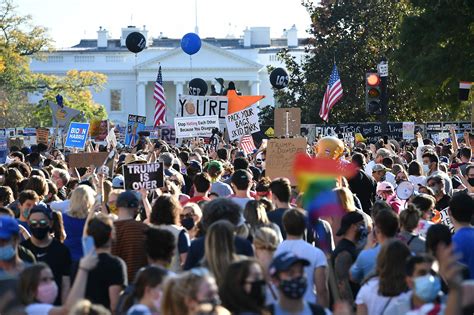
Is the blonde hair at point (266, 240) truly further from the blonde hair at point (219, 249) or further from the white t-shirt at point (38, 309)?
the white t-shirt at point (38, 309)

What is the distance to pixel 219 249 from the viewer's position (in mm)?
7172

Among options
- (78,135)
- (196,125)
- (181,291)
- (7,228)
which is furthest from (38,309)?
(196,125)

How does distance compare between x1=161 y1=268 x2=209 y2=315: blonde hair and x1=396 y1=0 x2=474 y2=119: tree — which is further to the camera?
x1=396 y1=0 x2=474 y2=119: tree

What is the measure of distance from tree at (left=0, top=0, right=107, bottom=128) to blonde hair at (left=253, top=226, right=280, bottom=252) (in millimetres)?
50276

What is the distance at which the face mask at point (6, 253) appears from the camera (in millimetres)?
7527

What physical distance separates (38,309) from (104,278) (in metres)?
0.78

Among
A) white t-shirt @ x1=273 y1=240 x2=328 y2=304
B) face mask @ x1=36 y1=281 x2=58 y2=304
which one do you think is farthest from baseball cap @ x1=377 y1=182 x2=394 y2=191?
face mask @ x1=36 y1=281 x2=58 y2=304

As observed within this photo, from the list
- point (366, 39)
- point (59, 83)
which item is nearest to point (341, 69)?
point (366, 39)

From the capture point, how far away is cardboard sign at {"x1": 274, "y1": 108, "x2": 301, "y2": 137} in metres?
20.0

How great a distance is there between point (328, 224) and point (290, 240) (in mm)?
1513

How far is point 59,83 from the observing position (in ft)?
263

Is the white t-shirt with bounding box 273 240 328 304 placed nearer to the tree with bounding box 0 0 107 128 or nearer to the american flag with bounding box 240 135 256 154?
the american flag with bounding box 240 135 256 154

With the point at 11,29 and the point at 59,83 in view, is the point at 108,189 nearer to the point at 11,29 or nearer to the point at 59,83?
the point at 11,29

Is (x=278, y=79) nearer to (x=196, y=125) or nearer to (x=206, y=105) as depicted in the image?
(x=206, y=105)
